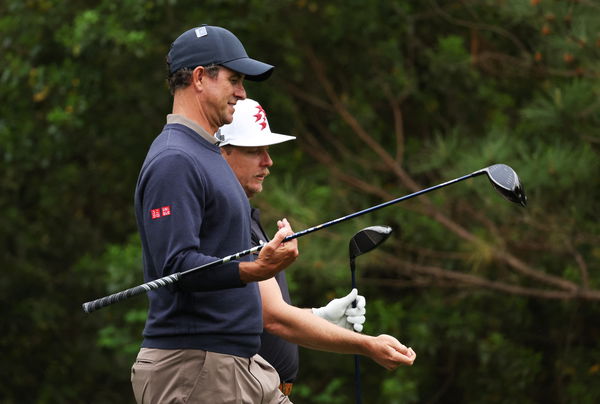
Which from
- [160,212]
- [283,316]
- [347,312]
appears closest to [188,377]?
[160,212]

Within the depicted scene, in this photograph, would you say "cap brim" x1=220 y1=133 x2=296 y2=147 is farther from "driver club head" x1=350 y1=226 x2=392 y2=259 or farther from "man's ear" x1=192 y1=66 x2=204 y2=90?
"man's ear" x1=192 y1=66 x2=204 y2=90

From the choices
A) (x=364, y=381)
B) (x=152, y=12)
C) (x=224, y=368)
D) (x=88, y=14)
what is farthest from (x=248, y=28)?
(x=224, y=368)

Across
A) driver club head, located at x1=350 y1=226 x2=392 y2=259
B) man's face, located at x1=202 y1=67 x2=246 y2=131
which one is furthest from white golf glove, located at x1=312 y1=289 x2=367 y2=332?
man's face, located at x1=202 y1=67 x2=246 y2=131

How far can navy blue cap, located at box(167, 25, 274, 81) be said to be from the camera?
3.40 m

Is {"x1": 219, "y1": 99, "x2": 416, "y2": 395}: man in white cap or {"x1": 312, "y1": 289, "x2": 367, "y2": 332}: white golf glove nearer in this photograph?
{"x1": 219, "y1": 99, "x2": 416, "y2": 395}: man in white cap

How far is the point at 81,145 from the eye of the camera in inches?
438

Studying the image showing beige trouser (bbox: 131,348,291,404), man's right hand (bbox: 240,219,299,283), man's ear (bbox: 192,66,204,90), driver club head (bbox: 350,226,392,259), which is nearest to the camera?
man's right hand (bbox: 240,219,299,283)

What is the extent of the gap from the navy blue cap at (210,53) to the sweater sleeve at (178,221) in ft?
1.08

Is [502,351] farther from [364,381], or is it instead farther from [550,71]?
[550,71]

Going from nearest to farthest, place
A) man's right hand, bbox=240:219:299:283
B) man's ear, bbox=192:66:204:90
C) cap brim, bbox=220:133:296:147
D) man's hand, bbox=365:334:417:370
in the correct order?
1. man's right hand, bbox=240:219:299:283
2. man's ear, bbox=192:66:204:90
3. man's hand, bbox=365:334:417:370
4. cap brim, bbox=220:133:296:147

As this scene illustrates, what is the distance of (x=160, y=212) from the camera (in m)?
3.15

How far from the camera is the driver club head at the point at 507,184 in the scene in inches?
145

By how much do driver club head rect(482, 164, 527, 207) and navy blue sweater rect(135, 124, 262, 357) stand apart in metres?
0.82

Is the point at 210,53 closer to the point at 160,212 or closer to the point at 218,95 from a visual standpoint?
the point at 218,95
